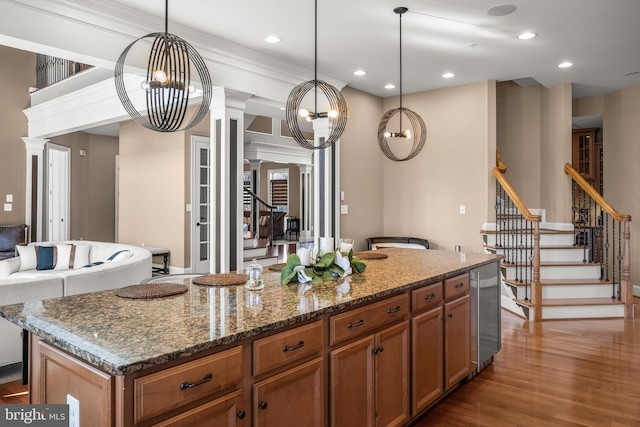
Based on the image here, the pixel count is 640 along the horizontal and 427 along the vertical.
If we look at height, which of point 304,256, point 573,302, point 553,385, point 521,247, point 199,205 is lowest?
point 553,385

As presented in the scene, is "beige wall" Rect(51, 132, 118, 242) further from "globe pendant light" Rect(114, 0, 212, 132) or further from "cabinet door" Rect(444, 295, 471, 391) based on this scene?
"cabinet door" Rect(444, 295, 471, 391)

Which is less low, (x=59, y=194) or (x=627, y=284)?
(x=59, y=194)

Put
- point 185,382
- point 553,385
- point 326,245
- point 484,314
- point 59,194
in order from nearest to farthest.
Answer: point 185,382 < point 326,245 < point 553,385 < point 484,314 < point 59,194

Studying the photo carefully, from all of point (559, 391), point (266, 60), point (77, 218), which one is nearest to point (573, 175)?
point (559, 391)

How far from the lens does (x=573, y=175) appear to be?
18.9 ft

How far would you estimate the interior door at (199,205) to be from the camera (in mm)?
7355

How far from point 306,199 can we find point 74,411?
1163 centimetres

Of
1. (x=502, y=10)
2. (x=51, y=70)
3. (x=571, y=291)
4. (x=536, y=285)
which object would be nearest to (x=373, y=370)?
(x=502, y=10)

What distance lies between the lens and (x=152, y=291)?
213cm

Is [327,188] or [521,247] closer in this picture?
[521,247]

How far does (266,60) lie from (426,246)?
122 inches

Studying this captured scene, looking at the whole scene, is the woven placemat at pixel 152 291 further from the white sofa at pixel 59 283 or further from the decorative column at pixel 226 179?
the decorative column at pixel 226 179

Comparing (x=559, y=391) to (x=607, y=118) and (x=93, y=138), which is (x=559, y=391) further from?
(x=93, y=138)

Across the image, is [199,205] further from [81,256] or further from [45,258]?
[45,258]
